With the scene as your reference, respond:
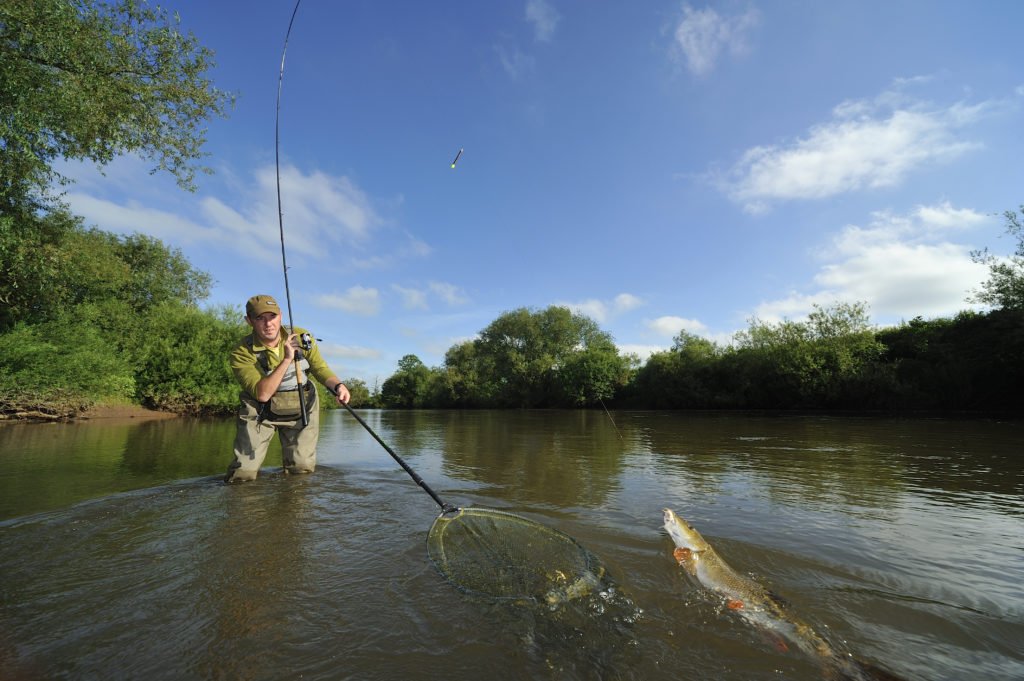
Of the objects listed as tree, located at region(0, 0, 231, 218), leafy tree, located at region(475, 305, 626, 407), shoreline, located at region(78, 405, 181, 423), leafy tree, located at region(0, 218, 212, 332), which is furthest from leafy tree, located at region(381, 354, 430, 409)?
tree, located at region(0, 0, 231, 218)

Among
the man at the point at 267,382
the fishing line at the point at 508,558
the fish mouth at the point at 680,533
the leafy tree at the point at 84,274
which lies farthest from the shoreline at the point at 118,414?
the fish mouth at the point at 680,533

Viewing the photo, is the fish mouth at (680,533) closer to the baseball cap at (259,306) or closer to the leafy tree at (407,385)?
the baseball cap at (259,306)

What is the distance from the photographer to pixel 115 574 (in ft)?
10.9

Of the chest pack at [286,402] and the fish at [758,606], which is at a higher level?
the chest pack at [286,402]

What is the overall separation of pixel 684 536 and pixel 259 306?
6.02 meters

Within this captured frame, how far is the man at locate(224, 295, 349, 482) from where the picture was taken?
20.5 feet

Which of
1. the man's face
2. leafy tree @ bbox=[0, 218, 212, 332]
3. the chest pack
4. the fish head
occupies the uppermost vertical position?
leafy tree @ bbox=[0, 218, 212, 332]

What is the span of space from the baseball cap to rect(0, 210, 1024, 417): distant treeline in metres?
13.2

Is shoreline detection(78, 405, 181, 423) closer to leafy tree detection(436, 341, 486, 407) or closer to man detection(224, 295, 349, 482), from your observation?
man detection(224, 295, 349, 482)

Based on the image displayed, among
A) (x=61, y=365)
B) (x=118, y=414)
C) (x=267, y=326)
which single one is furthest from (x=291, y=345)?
(x=118, y=414)

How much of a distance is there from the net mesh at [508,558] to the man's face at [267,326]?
383cm

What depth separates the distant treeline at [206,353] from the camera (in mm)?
19625

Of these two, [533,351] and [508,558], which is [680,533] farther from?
[533,351]

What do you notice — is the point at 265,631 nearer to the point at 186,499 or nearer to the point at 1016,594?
the point at 186,499
